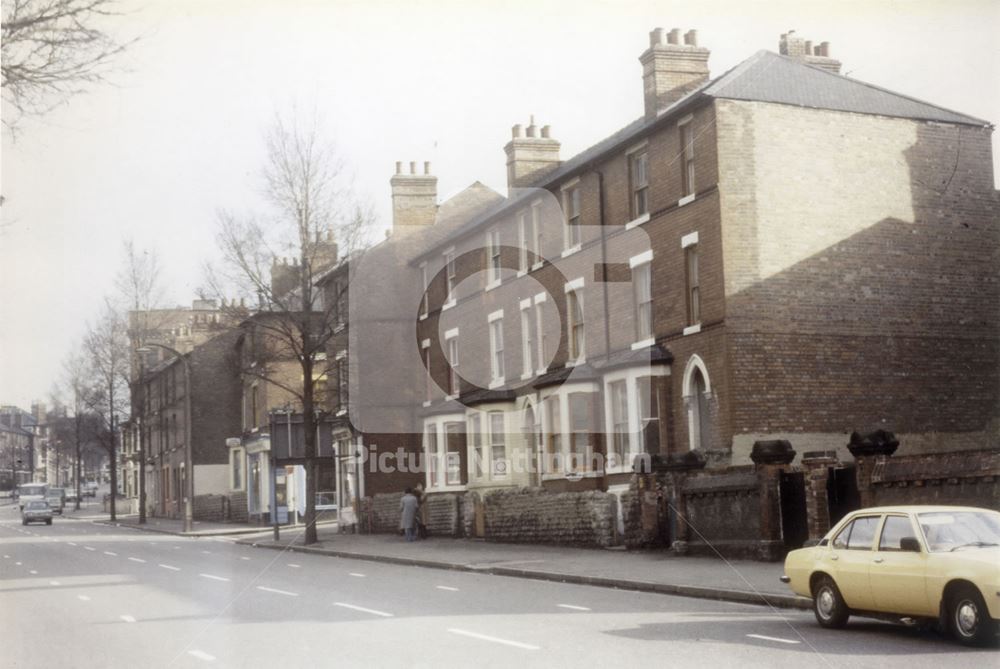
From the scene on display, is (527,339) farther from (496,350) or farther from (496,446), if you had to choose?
(496,446)

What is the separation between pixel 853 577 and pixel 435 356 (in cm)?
3293

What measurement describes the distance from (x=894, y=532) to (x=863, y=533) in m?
0.56

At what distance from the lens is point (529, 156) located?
40.7 meters

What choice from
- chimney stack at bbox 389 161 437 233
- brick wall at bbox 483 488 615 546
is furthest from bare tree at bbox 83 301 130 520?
brick wall at bbox 483 488 615 546

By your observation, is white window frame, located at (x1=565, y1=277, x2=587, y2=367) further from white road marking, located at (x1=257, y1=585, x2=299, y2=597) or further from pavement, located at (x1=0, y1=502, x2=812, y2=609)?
white road marking, located at (x1=257, y1=585, x2=299, y2=597)

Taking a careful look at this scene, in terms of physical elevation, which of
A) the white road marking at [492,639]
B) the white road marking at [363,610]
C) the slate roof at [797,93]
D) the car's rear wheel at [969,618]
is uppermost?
the slate roof at [797,93]

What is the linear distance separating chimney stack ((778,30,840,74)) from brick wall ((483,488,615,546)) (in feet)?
46.0

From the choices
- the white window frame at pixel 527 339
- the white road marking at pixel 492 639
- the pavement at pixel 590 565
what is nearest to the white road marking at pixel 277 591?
the pavement at pixel 590 565

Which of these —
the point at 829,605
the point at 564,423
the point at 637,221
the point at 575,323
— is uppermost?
the point at 637,221

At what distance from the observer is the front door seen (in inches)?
484

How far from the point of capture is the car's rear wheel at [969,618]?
11484 mm

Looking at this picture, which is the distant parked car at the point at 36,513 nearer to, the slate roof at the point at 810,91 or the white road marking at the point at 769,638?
the slate roof at the point at 810,91

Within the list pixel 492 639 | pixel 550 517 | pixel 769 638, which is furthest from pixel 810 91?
pixel 492 639

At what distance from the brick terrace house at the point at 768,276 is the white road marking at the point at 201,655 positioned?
14.5 metres
